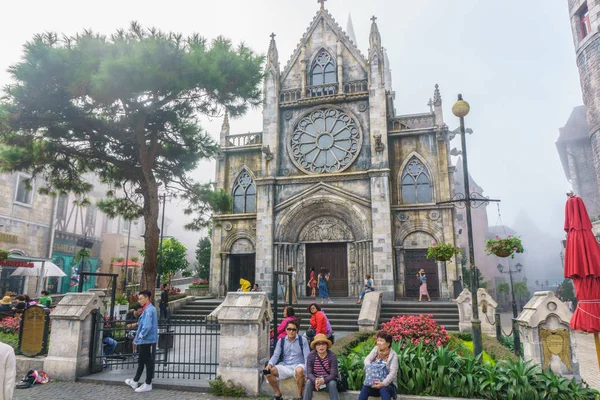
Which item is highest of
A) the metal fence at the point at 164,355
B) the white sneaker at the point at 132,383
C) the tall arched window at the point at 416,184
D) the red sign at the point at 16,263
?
the tall arched window at the point at 416,184

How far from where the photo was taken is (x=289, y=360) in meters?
7.32

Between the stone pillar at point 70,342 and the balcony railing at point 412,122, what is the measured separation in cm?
1886

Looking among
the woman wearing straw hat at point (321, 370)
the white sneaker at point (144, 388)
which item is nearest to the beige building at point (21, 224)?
the white sneaker at point (144, 388)

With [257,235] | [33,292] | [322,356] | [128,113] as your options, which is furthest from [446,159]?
[33,292]

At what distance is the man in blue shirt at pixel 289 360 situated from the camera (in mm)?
7058

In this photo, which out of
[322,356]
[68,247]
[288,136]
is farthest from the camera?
[68,247]

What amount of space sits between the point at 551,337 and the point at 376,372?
482 centimetres

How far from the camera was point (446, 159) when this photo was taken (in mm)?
21875

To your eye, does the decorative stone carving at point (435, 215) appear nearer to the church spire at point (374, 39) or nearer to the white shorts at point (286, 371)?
the church spire at point (374, 39)

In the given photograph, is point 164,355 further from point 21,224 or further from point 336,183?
point 21,224

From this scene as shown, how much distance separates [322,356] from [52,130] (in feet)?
43.2

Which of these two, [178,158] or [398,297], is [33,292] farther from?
[398,297]

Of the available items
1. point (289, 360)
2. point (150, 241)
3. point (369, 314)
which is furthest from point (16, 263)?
point (289, 360)

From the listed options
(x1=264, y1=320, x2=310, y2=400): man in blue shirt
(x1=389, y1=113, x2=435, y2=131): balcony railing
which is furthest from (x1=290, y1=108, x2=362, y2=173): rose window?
(x1=264, y1=320, x2=310, y2=400): man in blue shirt
